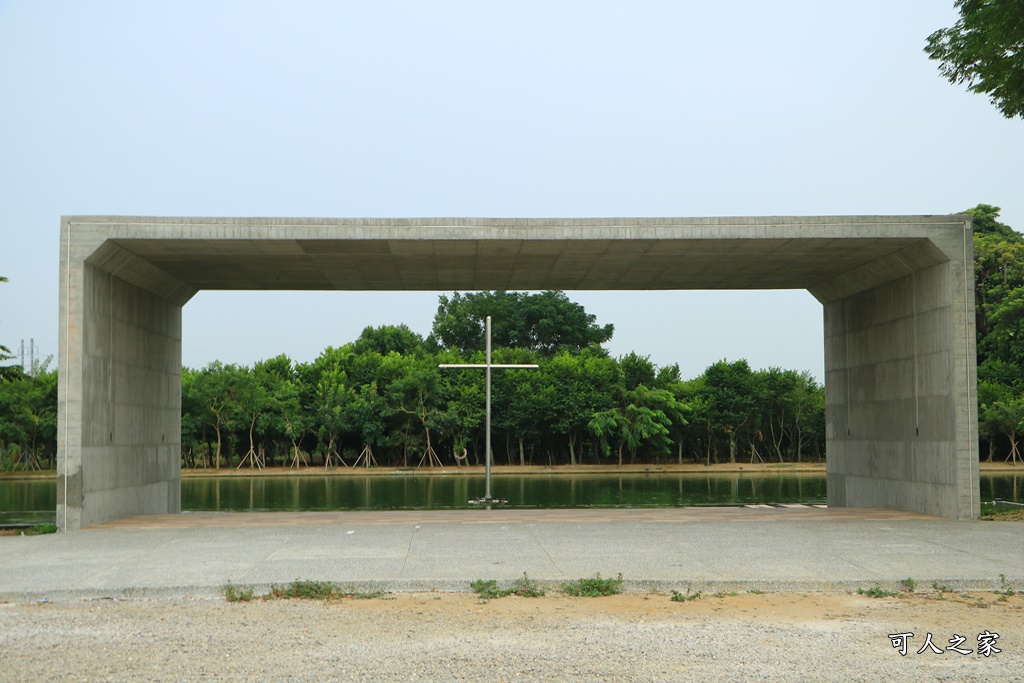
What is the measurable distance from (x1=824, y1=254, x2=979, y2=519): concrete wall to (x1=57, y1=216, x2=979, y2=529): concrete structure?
1.2 inches

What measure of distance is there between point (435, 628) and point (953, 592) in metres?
4.25

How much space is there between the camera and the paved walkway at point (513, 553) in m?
8.45

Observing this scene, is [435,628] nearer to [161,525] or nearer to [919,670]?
[919,670]

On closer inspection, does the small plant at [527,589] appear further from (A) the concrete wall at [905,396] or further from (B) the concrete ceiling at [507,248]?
(A) the concrete wall at [905,396]

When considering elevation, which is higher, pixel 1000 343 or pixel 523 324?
pixel 523 324

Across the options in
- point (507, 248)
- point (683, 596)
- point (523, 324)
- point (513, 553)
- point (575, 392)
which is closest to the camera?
point (683, 596)

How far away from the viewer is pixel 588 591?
8.16 meters

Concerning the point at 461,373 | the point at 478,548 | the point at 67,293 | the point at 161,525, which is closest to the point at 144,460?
the point at 161,525

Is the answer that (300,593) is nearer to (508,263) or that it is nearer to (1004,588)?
(1004,588)

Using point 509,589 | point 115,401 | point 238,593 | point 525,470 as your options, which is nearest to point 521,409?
point 525,470

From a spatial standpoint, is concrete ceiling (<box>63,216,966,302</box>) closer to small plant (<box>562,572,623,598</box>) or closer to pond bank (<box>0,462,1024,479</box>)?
small plant (<box>562,572,623,598</box>)

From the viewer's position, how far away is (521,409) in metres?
48.4

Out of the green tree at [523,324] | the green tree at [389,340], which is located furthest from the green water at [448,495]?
the green tree at [523,324]

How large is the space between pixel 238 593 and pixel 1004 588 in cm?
610
